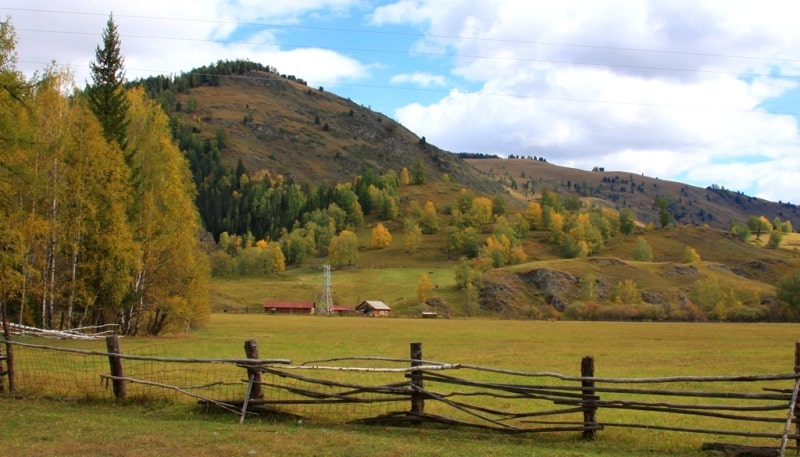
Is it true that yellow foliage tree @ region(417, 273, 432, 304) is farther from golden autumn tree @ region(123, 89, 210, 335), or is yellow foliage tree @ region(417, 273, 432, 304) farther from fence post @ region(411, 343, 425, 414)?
fence post @ region(411, 343, 425, 414)

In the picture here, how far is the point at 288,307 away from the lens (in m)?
130

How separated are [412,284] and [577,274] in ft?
136

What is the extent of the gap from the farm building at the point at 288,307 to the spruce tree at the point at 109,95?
282ft

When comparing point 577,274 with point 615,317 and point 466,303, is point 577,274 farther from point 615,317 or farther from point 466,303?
point 615,317

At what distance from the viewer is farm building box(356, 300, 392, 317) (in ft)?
415

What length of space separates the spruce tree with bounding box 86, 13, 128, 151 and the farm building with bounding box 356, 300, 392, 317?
85.9 m

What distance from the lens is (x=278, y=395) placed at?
1830cm

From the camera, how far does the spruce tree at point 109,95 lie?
1693 inches

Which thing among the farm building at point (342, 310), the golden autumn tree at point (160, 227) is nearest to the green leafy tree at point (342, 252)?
the farm building at point (342, 310)

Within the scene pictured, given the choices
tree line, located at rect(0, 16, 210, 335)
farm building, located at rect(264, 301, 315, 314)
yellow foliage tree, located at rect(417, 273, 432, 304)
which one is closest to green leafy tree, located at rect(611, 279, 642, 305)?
yellow foliage tree, located at rect(417, 273, 432, 304)

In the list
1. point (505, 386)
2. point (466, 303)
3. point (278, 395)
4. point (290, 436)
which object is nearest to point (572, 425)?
point (505, 386)

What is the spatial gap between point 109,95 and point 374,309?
88383mm

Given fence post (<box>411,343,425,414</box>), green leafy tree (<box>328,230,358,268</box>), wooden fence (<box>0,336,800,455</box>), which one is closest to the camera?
wooden fence (<box>0,336,800,455</box>)

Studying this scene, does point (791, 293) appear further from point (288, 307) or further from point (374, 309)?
point (288, 307)
